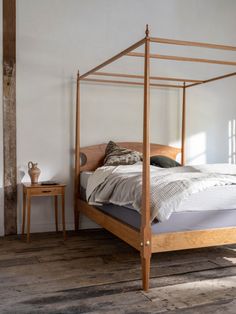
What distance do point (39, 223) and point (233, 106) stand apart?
3357mm

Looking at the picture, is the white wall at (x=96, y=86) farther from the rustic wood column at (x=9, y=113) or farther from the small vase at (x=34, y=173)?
the small vase at (x=34, y=173)

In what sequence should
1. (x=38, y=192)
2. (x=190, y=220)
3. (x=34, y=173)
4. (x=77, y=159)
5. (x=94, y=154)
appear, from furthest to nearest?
(x=94, y=154)
(x=77, y=159)
(x=34, y=173)
(x=38, y=192)
(x=190, y=220)

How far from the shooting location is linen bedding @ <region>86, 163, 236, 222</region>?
2859 millimetres

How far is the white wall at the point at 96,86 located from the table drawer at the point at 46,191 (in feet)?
1.40

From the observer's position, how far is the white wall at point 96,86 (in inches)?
185

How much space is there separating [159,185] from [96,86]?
2.36 meters

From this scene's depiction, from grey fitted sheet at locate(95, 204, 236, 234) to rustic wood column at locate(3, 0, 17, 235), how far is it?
6.23 ft

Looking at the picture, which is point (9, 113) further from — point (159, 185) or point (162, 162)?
point (159, 185)

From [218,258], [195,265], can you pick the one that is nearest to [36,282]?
[195,265]

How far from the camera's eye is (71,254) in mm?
3760

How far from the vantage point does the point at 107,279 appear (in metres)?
3.06

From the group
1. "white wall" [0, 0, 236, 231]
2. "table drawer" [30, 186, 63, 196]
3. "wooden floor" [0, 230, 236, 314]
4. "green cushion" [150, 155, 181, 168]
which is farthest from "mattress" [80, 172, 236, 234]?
"white wall" [0, 0, 236, 231]

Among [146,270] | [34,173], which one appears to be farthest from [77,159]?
[146,270]

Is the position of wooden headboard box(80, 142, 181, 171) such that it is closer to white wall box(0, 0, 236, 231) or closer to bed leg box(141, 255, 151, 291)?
white wall box(0, 0, 236, 231)
